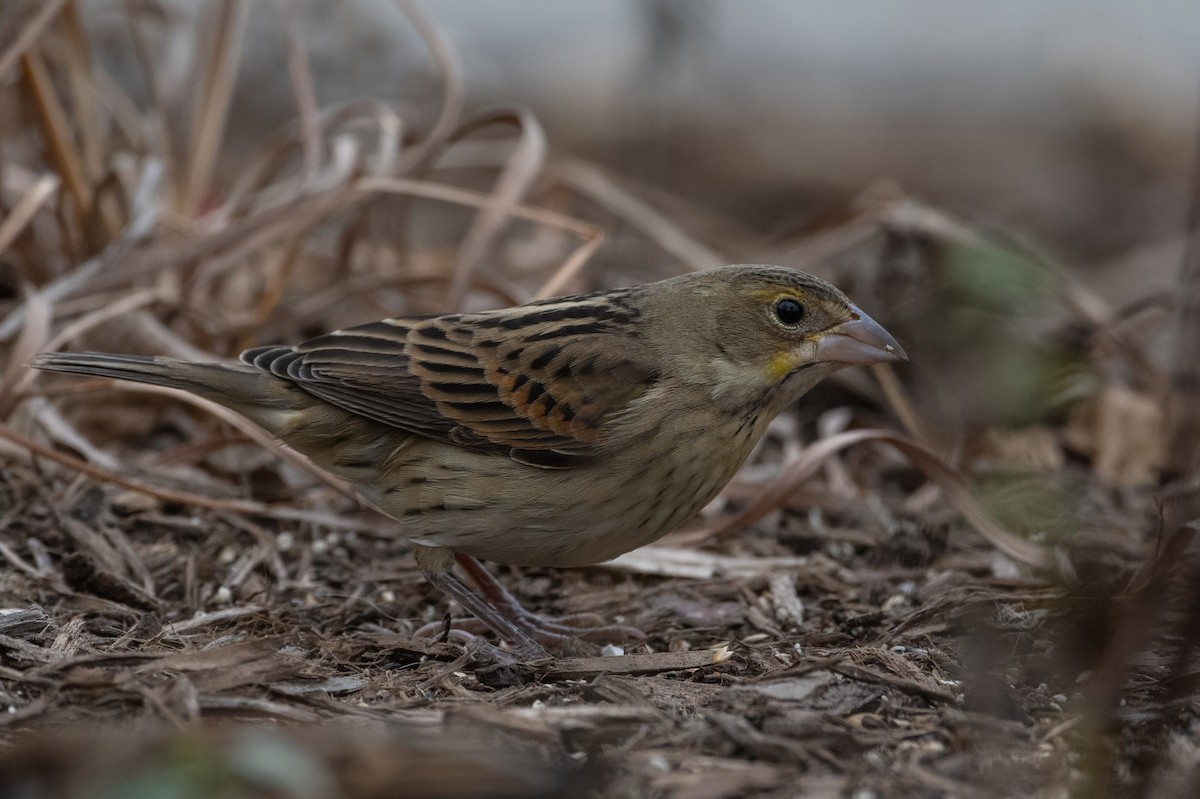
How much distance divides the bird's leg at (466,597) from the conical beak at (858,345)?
1.42 meters

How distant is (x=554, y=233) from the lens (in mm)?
8852

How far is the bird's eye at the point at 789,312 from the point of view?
4.79 m

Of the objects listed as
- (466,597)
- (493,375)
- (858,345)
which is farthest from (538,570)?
(858,345)

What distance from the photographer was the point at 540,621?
16.6ft

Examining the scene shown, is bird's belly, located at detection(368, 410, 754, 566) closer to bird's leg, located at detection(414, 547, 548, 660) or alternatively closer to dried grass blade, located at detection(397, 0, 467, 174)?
bird's leg, located at detection(414, 547, 548, 660)

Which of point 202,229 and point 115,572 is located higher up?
point 202,229

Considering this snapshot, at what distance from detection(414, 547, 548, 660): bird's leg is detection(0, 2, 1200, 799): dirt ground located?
178mm

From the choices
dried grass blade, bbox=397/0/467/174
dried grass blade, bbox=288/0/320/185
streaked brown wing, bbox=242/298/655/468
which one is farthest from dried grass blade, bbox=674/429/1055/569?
dried grass blade, bbox=288/0/320/185

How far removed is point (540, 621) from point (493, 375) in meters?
0.94

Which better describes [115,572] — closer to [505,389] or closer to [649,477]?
[505,389]

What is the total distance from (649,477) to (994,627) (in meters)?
1.20

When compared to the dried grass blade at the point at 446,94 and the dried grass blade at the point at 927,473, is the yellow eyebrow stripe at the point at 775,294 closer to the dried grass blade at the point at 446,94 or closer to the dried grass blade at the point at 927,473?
the dried grass blade at the point at 927,473

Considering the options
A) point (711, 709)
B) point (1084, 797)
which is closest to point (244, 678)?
point (711, 709)

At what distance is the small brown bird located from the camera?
15.0 ft
